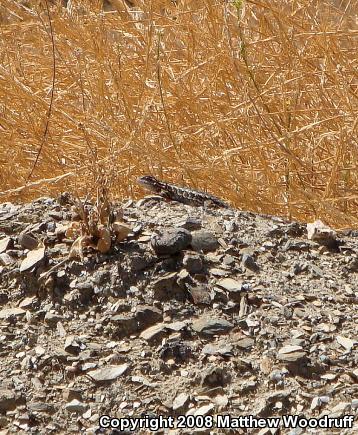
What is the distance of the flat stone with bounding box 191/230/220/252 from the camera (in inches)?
85.3

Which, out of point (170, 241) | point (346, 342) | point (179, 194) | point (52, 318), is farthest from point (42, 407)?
point (179, 194)

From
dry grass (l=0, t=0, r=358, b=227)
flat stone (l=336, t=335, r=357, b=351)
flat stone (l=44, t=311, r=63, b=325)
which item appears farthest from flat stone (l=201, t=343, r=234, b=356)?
dry grass (l=0, t=0, r=358, b=227)

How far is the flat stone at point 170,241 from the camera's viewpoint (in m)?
2.11

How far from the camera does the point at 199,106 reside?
11.4 ft

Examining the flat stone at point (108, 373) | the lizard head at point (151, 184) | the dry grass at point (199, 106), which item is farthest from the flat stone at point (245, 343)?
the dry grass at point (199, 106)

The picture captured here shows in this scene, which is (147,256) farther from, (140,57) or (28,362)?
(140,57)

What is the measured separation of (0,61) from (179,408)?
2168mm

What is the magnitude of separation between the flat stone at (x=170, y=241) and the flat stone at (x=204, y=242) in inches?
1.0

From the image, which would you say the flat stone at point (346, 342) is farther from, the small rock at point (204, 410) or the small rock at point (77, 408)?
the small rock at point (77, 408)

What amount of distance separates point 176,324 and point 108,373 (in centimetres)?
18

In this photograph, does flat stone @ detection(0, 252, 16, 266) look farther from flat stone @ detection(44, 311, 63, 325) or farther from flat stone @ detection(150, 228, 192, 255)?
flat stone @ detection(150, 228, 192, 255)

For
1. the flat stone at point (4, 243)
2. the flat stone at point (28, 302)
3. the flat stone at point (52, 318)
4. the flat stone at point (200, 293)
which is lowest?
the flat stone at point (52, 318)

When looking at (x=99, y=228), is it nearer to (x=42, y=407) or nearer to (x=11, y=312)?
(x=11, y=312)

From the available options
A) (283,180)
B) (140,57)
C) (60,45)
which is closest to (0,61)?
(60,45)
